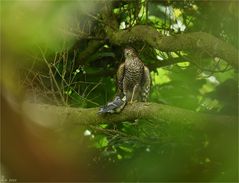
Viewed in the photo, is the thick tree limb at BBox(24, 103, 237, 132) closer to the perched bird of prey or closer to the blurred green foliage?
the blurred green foliage

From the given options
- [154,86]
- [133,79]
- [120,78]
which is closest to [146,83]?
[133,79]

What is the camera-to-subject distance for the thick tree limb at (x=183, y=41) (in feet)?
9.81

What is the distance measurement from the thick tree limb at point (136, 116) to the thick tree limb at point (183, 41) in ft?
1.20

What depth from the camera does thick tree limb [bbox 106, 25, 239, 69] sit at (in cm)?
299

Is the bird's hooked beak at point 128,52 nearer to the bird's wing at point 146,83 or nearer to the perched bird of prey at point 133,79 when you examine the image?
the perched bird of prey at point 133,79

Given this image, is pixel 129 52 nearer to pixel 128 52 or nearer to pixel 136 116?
pixel 128 52

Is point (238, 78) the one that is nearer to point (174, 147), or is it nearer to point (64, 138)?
point (174, 147)

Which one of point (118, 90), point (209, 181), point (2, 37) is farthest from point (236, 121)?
point (2, 37)

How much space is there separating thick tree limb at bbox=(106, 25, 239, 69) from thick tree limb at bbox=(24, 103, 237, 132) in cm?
36

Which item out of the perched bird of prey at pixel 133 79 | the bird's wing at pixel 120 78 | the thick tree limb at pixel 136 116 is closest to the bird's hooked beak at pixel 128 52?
the perched bird of prey at pixel 133 79

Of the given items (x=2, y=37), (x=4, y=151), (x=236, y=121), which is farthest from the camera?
(x=236, y=121)

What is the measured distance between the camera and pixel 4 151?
1763 millimetres

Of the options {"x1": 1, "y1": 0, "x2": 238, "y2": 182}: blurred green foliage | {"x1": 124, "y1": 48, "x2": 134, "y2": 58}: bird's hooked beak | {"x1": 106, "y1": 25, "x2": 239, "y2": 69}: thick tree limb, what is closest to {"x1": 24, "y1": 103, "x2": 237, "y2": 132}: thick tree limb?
{"x1": 1, "y1": 0, "x2": 238, "y2": 182}: blurred green foliage

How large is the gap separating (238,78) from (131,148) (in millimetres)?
1054
